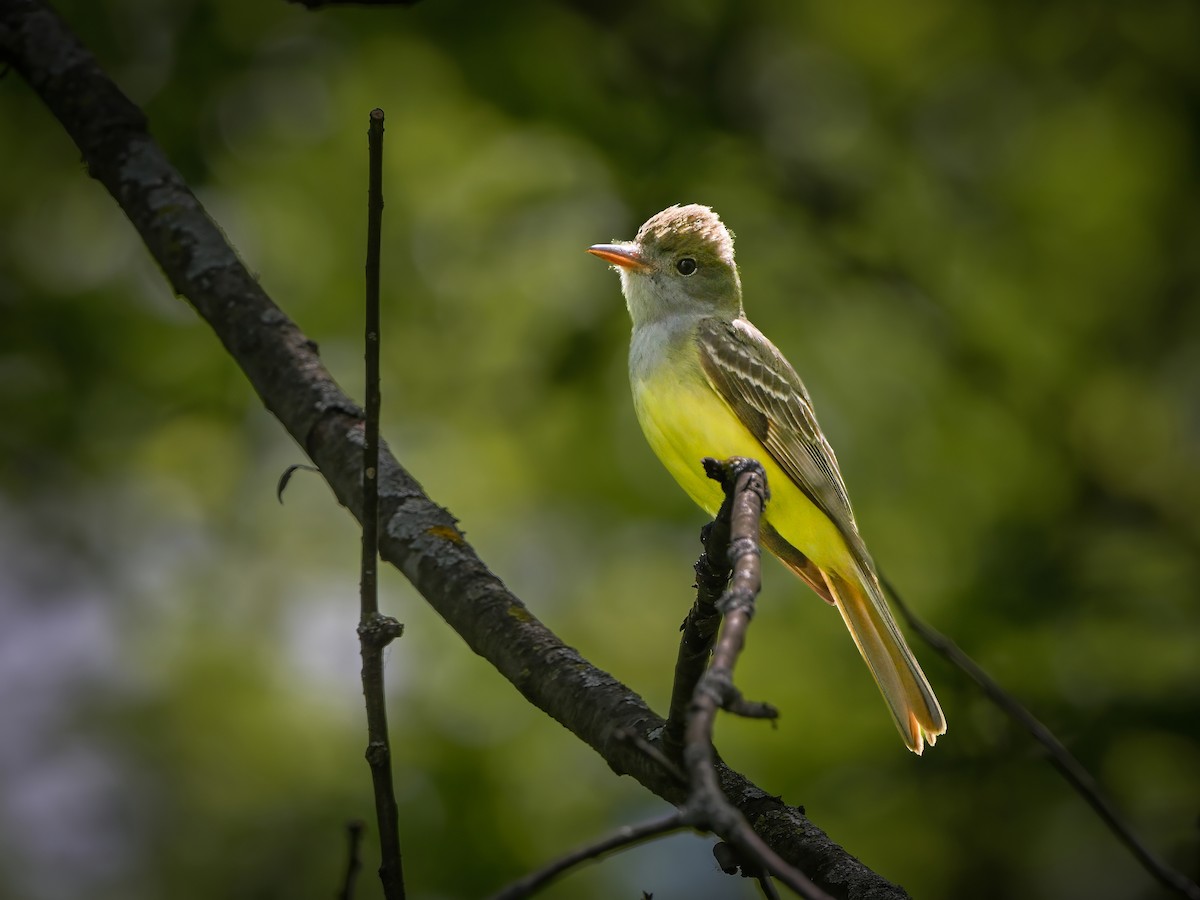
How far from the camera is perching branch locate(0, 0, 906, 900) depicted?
2660 mm

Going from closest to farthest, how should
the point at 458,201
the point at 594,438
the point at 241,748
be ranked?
the point at 241,748 → the point at 594,438 → the point at 458,201

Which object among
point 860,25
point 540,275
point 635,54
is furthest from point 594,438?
point 860,25

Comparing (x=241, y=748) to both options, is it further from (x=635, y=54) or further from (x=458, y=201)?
(x=635, y=54)

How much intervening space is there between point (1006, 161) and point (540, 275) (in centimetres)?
288

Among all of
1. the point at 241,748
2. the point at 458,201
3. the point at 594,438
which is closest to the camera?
the point at 241,748

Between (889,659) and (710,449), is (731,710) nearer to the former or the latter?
(710,449)

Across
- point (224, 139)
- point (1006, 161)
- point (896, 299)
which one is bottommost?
point (896, 299)

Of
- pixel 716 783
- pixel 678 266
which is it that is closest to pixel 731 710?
pixel 716 783

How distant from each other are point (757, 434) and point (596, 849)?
329cm

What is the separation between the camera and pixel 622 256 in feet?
18.2

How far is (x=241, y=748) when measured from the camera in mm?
5891

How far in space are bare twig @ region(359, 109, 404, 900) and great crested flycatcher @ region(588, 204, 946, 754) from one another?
2.12 meters

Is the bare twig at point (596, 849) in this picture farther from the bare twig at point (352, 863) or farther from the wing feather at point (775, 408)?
the wing feather at point (775, 408)

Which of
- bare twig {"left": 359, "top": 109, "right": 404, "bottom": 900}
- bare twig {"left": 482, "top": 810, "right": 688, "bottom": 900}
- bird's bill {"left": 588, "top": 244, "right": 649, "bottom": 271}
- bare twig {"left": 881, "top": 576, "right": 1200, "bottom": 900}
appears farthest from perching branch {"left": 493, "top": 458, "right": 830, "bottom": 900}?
bird's bill {"left": 588, "top": 244, "right": 649, "bottom": 271}
